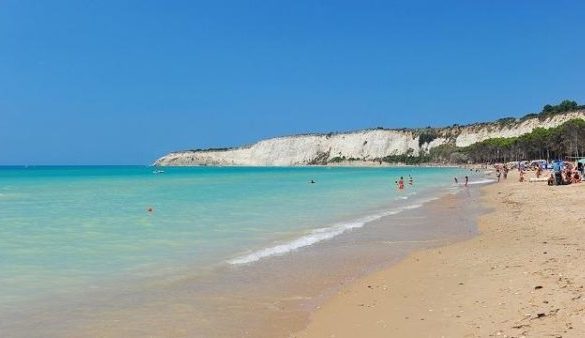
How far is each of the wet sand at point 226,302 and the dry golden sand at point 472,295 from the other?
450 mm

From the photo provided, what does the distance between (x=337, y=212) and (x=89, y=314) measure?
15546mm

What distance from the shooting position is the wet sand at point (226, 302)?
640 cm

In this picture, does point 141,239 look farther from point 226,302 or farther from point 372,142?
point 372,142

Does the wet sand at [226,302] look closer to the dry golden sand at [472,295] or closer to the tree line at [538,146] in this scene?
the dry golden sand at [472,295]

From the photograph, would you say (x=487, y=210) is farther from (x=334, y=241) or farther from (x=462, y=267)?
(x=462, y=267)

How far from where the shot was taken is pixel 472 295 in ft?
23.7

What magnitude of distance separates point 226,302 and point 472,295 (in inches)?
131

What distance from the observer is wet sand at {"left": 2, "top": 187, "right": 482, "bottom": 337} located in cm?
640

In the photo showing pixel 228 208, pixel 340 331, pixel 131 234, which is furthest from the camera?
pixel 228 208

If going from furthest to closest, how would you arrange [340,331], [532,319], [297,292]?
[297,292] < [340,331] < [532,319]

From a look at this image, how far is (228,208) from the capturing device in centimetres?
2403

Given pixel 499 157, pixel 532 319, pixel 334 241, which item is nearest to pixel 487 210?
pixel 334 241

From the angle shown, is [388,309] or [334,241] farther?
[334,241]

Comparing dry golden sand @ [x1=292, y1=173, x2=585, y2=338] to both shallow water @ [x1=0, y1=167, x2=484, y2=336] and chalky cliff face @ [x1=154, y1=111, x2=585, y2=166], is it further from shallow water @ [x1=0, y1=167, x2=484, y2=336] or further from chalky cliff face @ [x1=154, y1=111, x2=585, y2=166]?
chalky cliff face @ [x1=154, y1=111, x2=585, y2=166]
